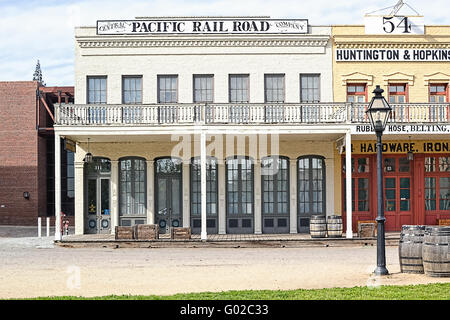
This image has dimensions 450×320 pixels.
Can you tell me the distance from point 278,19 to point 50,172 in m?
15.6

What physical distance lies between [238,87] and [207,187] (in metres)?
4.03

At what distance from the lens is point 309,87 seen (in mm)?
22281

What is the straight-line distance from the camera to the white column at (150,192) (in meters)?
22.1

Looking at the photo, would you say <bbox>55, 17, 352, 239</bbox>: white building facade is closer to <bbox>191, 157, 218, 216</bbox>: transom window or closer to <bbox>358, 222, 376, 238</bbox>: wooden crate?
<bbox>191, 157, 218, 216</bbox>: transom window

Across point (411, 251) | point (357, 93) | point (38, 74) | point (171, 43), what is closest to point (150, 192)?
point (171, 43)

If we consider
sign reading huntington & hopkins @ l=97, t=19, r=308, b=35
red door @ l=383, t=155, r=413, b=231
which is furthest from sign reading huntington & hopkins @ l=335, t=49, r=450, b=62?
red door @ l=383, t=155, r=413, b=231

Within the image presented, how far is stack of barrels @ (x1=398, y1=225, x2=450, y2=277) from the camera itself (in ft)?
37.8

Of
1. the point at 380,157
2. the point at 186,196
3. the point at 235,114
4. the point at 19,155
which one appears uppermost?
the point at 235,114

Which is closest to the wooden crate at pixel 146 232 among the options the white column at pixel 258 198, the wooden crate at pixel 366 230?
the white column at pixel 258 198

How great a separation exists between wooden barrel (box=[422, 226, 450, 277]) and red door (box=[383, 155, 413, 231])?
35.7 ft

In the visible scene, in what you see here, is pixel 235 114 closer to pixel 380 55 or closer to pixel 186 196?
pixel 186 196

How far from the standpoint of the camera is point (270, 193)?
22312mm
